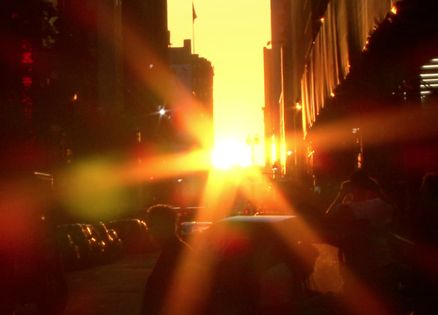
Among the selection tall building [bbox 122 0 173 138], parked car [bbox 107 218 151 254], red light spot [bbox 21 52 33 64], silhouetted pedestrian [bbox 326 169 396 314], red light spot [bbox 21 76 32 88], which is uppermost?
tall building [bbox 122 0 173 138]

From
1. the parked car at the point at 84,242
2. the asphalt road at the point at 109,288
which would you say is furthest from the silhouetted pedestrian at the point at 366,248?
the parked car at the point at 84,242

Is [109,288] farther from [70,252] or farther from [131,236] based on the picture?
[131,236]

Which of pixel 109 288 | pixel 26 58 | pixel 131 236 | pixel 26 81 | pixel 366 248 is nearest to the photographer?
pixel 366 248

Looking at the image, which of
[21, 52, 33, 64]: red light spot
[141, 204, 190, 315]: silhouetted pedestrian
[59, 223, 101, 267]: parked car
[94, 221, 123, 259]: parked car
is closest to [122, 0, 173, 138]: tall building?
[94, 221, 123, 259]: parked car

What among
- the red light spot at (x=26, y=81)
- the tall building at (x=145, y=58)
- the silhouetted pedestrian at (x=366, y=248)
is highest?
the tall building at (x=145, y=58)

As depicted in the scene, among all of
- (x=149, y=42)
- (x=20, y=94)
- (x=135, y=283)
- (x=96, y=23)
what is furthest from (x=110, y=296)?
(x=149, y=42)

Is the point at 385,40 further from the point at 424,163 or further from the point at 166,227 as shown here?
the point at 166,227

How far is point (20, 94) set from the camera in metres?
16.3

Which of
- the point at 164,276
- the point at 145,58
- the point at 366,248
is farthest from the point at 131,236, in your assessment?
the point at 145,58

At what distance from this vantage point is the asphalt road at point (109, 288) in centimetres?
1631

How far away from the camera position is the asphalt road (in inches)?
642

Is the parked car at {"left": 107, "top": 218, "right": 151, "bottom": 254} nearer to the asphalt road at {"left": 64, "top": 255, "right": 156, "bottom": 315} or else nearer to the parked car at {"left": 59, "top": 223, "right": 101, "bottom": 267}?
the asphalt road at {"left": 64, "top": 255, "right": 156, "bottom": 315}

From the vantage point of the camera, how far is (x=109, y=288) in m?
20.2

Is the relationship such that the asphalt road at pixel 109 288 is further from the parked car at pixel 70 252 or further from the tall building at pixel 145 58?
the tall building at pixel 145 58
